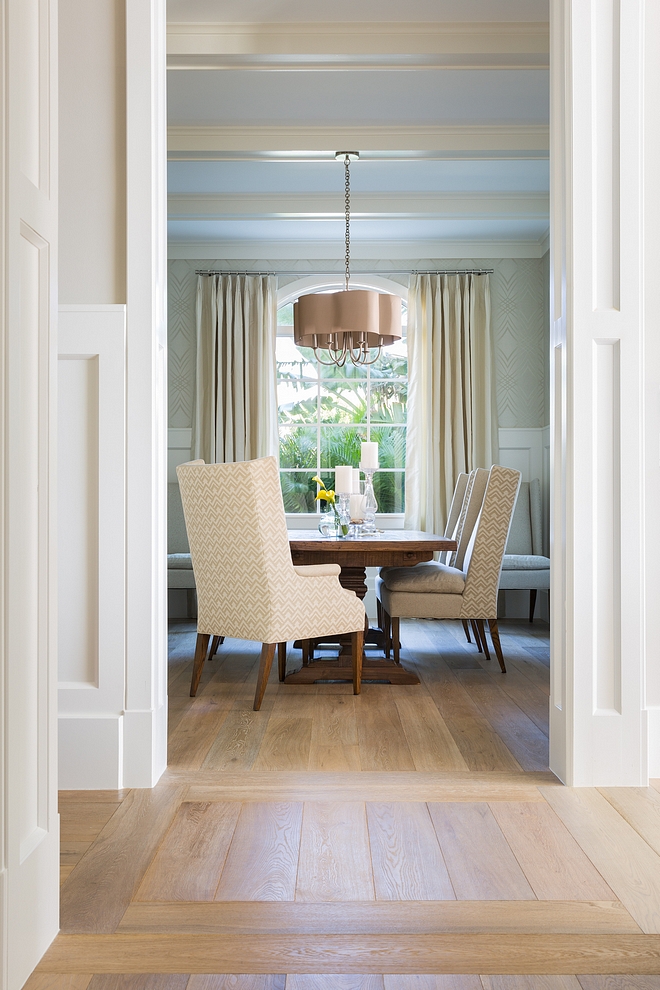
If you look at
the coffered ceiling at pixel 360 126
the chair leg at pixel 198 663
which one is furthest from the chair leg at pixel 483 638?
the coffered ceiling at pixel 360 126

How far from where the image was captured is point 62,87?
2490 millimetres

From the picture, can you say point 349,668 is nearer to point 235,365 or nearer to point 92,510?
point 92,510

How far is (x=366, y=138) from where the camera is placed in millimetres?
4859

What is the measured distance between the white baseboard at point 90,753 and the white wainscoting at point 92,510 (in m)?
0.03

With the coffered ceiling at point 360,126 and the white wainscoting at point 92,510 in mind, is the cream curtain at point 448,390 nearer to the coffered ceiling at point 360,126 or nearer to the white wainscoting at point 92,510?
the coffered ceiling at point 360,126

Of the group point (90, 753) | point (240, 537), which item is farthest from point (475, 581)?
point (90, 753)

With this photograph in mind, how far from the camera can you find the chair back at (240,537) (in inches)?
130

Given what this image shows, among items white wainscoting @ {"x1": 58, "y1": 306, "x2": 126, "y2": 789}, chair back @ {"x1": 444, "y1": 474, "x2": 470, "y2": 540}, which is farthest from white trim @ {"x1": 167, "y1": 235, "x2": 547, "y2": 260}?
white wainscoting @ {"x1": 58, "y1": 306, "x2": 126, "y2": 789}

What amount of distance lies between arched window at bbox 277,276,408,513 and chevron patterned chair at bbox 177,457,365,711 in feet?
10.3

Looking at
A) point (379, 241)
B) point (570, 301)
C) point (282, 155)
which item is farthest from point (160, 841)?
point (379, 241)

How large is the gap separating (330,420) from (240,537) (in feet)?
11.4

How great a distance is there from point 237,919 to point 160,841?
456mm

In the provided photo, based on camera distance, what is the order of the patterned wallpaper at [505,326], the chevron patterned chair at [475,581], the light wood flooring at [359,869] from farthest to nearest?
the patterned wallpaper at [505,326] < the chevron patterned chair at [475,581] < the light wood flooring at [359,869]

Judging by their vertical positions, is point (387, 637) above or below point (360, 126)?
below
